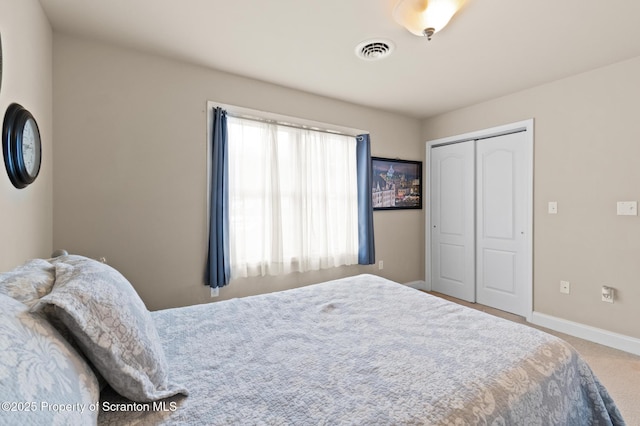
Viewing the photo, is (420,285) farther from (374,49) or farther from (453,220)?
(374,49)

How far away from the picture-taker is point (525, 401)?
3.39ft

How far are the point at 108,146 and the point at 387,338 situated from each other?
247 cm

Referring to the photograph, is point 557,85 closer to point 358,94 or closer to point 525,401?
point 358,94

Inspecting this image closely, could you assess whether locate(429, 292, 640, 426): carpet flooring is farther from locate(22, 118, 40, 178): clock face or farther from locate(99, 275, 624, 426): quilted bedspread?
locate(22, 118, 40, 178): clock face

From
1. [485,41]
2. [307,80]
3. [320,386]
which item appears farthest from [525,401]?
[307,80]

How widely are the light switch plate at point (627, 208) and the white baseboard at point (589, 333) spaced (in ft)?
3.55

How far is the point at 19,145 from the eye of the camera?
4.88 ft

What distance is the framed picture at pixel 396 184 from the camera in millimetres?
3947

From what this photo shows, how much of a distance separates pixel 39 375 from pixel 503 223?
4.04 m

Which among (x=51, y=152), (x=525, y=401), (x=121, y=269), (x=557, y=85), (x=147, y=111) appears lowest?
(x=525, y=401)

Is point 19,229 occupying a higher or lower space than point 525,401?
higher

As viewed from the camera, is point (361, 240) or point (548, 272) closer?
point (548, 272)

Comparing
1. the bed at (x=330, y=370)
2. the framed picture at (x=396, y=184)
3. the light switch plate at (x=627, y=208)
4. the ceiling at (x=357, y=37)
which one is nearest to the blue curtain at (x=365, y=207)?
the framed picture at (x=396, y=184)

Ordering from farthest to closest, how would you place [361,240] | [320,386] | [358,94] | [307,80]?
1. [361,240]
2. [358,94]
3. [307,80]
4. [320,386]
